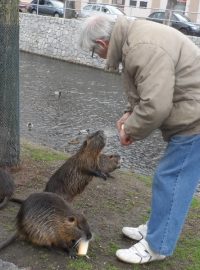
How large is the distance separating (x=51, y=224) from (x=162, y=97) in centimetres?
134

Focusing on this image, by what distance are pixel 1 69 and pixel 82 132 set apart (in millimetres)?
3610

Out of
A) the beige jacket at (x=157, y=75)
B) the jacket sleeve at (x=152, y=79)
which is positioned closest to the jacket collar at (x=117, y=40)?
the beige jacket at (x=157, y=75)

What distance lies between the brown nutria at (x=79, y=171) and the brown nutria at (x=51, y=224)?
0.86m

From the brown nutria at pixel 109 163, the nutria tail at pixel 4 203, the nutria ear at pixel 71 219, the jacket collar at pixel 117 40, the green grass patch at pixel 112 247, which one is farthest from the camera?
the brown nutria at pixel 109 163

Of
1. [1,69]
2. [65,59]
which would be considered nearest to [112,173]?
[1,69]

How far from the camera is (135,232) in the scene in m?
4.24

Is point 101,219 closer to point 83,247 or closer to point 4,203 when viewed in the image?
point 83,247

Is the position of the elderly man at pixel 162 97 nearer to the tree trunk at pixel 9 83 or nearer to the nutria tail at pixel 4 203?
the nutria tail at pixel 4 203

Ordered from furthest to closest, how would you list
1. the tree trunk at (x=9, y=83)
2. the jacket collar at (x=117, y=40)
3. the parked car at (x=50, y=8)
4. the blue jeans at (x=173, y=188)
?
the parked car at (x=50, y=8) < the tree trunk at (x=9, y=83) < the blue jeans at (x=173, y=188) < the jacket collar at (x=117, y=40)

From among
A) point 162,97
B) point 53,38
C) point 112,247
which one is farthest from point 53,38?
point 162,97

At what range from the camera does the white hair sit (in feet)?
11.1

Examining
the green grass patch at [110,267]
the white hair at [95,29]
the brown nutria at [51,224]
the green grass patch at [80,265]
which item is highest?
the white hair at [95,29]

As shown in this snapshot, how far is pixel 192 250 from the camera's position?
424 centimetres

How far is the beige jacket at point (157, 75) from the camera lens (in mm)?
3189
